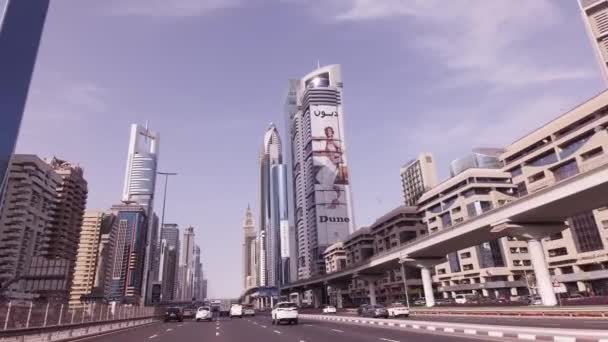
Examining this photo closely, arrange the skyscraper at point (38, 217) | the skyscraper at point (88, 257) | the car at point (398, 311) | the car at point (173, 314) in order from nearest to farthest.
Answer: the car at point (398, 311) → the car at point (173, 314) → the skyscraper at point (38, 217) → the skyscraper at point (88, 257)

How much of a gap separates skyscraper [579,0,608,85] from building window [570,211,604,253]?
248ft

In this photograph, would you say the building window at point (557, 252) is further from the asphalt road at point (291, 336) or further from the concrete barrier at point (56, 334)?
the concrete barrier at point (56, 334)

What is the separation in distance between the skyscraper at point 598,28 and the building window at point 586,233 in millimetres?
75681

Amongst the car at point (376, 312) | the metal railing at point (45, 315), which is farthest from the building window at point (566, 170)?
the metal railing at point (45, 315)

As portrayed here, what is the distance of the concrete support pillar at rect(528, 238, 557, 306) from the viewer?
4194 centimetres

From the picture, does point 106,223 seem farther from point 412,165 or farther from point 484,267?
point 484,267

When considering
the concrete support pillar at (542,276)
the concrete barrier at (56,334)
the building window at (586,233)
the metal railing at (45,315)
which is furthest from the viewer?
the building window at (586,233)

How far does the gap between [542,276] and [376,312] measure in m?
18.0

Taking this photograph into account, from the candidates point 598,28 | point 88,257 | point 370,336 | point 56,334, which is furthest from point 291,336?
point 88,257

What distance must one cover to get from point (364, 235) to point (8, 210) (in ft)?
383

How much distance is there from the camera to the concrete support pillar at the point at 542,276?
138ft

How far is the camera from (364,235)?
157000 millimetres

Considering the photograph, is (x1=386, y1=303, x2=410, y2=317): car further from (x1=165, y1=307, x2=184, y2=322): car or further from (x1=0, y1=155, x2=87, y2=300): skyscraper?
(x1=0, y1=155, x2=87, y2=300): skyscraper

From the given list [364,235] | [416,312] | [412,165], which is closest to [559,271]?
[416,312]
